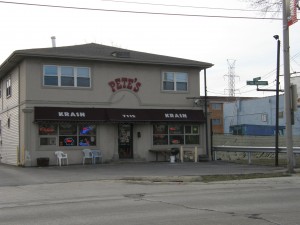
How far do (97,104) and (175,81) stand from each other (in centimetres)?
578

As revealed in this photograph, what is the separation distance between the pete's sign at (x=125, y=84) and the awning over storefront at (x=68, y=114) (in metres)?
1.82

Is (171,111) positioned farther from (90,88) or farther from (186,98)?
(90,88)

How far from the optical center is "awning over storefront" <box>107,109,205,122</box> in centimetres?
2695

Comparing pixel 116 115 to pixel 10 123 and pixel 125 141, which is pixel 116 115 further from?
pixel 10 123

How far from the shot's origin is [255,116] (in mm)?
62531

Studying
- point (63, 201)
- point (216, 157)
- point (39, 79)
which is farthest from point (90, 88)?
point (63, 201)

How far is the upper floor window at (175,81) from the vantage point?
29438 mm

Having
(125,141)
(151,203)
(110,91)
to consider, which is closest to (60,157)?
(125,141)

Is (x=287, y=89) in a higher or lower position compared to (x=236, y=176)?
higher

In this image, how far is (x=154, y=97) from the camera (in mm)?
28828

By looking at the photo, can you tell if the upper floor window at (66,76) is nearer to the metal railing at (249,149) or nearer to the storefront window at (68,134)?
the storefront window at (68,134)

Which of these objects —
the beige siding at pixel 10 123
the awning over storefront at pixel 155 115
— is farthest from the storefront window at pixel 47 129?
the awning over storefront at pixel 155 115

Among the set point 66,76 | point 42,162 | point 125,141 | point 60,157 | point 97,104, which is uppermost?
point 66,76

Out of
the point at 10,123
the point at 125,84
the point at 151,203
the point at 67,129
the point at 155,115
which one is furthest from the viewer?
the point at 10,123
